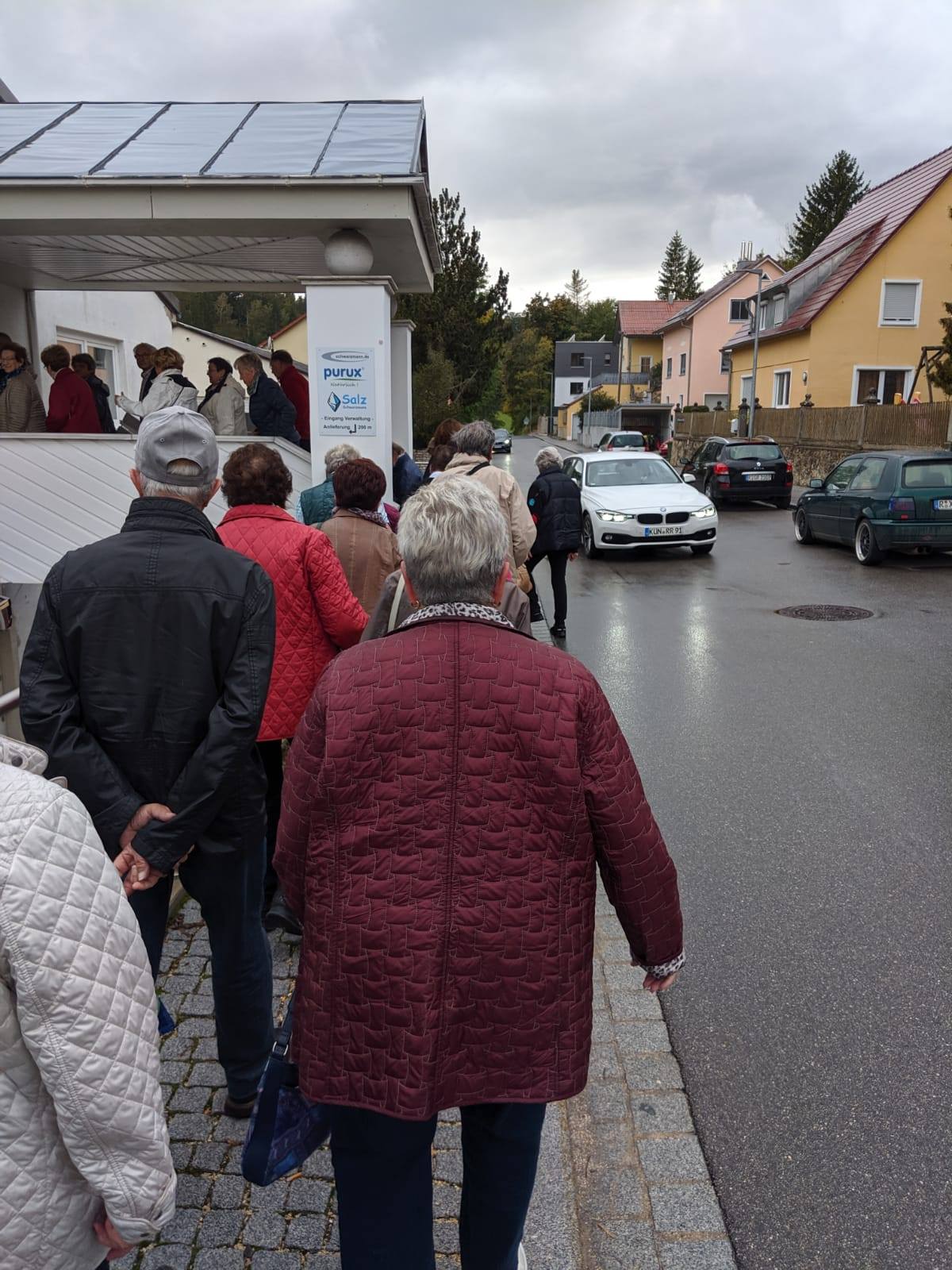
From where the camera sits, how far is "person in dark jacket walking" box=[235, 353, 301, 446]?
914 centimetres

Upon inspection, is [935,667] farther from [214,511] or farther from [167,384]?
[167,384]

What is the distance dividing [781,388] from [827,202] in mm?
37016

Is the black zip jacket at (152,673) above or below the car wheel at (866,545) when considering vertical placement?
above

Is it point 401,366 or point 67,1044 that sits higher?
point 401,366

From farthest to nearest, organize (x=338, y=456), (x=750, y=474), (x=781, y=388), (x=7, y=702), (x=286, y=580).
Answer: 1. (x=781, y=388)
2. (x=750, y=474)
3. (x=338, y=456)
4. (x=286, y=580)
5. (x=7, y=702)

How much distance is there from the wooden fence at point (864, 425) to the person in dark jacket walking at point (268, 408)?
19630 mm

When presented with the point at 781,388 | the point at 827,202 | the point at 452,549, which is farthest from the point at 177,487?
the point at 827,202

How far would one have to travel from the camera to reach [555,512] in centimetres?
977

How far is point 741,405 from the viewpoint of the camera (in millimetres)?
40406

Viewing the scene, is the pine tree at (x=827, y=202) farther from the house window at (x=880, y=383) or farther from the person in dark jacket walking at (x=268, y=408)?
the person in dark jacket walking at (x=268, y=408)

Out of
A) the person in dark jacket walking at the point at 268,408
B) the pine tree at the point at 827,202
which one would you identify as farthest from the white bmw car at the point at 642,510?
the pine tree at the point at 827,202

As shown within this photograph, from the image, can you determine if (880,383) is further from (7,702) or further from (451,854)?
(451,854)

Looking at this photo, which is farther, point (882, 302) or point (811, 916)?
point (882, 302)

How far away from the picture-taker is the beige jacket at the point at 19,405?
9758 mm
